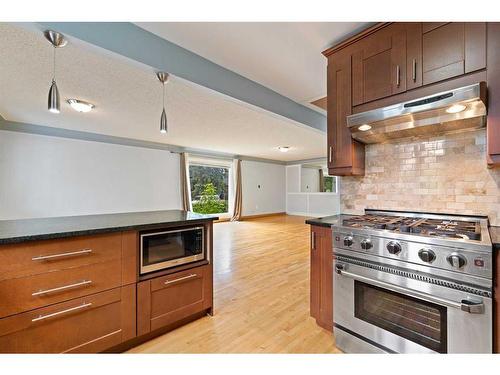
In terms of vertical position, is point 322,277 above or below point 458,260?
below

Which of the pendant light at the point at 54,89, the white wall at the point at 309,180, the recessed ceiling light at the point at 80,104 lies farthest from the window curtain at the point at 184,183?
the pendant light at the point at 54,89

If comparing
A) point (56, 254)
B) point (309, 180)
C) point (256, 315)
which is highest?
point (309, 180)

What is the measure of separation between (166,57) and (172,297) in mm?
2073

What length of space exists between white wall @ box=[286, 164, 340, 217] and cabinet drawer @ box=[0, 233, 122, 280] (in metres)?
8.01

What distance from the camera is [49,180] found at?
185 inches

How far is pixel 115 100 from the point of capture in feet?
10.2

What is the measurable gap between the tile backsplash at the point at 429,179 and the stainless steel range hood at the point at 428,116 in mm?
120

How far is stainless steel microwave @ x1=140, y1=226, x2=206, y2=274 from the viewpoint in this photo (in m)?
1.67

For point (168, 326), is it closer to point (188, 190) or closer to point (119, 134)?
point (119, 134)

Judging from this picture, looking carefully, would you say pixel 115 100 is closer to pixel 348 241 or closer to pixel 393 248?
pixel 348 241

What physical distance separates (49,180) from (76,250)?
4.58 m

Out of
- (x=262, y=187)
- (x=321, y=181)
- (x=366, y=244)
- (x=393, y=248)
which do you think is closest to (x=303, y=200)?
(x=321, y=181)

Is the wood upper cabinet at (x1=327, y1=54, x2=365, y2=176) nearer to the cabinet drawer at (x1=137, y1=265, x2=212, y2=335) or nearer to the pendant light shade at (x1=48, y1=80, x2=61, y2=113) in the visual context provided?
the cabinet drawer at (x1=137, y1=265, x2=212, y2=335)

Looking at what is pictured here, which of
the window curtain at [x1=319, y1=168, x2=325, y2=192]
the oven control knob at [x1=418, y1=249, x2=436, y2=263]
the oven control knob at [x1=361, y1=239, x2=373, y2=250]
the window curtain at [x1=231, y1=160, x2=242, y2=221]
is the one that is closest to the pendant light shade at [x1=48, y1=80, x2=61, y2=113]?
the oven control knob at [x1=361, y1=239, x2=373, y2=250]
